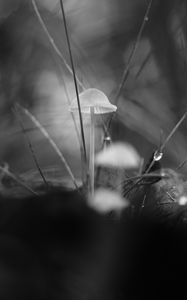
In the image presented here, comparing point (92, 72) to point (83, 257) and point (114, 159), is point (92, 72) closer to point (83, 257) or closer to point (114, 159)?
point (114, 159)

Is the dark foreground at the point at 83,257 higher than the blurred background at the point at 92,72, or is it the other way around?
the blurred background at the point at 92,72

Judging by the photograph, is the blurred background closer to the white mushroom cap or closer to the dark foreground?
the white mushroom cap

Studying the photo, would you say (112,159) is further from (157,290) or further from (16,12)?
→ (16,12)

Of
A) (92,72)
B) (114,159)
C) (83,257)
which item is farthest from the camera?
(92,72)

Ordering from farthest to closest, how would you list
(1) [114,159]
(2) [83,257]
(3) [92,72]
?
1. (3) [92,72]
2. (1) [114,159]
3. (2) [83,257]

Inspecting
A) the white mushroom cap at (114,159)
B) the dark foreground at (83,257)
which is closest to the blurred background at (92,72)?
the white mushroom cap at (114,159)

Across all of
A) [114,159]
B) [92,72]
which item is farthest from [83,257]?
[92,72]

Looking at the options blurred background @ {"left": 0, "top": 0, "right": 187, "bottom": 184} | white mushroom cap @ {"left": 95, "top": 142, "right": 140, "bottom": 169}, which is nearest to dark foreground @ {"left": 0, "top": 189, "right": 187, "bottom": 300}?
white mushroom cap @ {"left": 95, "top": 142, "right": 140, "bottom": 169}

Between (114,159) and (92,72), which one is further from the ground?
(92,72)

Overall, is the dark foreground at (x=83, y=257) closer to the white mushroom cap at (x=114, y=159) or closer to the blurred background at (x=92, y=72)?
the white mushroom cap at (x=114, y=159)
